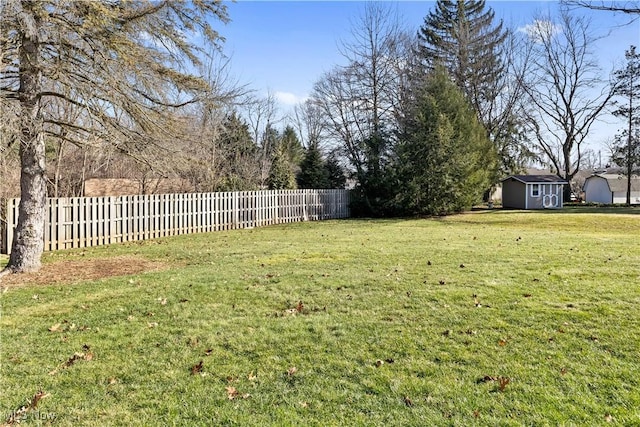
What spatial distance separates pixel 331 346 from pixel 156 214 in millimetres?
10787

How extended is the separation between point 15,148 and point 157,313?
4295 millimetres

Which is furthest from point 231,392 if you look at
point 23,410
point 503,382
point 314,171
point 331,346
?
point 314,171

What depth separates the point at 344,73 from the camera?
28.2 metres

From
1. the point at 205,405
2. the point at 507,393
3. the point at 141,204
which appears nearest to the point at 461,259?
the point at 507,393

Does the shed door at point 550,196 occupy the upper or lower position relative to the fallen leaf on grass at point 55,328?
upper

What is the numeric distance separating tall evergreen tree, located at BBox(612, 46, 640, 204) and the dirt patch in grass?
117ft

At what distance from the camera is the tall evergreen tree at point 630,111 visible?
30742mm

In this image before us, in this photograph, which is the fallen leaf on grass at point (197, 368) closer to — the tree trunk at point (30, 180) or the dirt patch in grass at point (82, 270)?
the dirt patch in grass at point (82, 270)

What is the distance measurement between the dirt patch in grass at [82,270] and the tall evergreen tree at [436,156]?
1516cm

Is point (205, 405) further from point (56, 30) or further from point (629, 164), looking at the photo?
point (629, 164)

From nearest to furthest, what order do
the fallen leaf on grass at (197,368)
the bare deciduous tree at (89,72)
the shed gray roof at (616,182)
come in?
the fallen leaf on grass at (197,368)
the bare deciduous tree at (89,72)
the shed gray roof at (616,182)

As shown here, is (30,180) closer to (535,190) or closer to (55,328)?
(55,328)

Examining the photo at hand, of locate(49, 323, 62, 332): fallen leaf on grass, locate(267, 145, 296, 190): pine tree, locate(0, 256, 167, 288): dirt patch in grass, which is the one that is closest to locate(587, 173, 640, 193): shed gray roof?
locate(267, 145, 296, 190): pine tree

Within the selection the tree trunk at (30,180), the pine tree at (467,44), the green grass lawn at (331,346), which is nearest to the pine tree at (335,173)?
the pine tree at (467,44)
